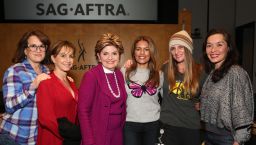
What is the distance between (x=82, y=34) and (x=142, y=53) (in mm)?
2908

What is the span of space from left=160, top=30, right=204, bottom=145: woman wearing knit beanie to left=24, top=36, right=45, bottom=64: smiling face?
1124mm

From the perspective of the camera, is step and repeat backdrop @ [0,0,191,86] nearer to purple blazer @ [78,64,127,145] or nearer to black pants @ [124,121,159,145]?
black pants @ [124,121,159,145]

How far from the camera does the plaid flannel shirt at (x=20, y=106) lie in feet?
6.46

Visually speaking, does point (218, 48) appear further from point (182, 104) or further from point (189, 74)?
point (182, 104)

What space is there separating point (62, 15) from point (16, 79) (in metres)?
3.56

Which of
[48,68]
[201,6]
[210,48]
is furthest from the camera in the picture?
[201,6]

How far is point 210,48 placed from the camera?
6.97 ft

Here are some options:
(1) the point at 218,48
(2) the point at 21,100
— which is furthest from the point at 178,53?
(2) the point at 21,100

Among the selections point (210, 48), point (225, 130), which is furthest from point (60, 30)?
point (225, 130)

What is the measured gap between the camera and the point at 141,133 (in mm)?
2387

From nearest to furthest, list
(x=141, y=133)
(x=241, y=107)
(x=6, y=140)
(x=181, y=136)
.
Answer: (x=241, y=107) < (x=6, y=140) < (x=181, y=136) < (x=141, y=133)

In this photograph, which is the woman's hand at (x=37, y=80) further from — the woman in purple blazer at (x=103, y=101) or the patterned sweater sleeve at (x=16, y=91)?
the woman in purple blazer at (x=103, y=101)

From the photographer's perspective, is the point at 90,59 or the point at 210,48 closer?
the point at 210,48

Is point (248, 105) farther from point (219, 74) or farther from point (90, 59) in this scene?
point (90, 59)
